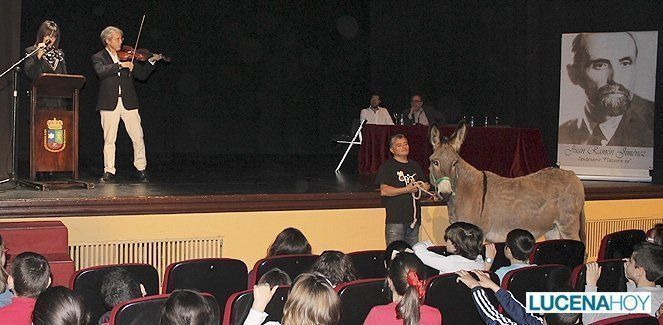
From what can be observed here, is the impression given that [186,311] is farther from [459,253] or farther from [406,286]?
[459,253]

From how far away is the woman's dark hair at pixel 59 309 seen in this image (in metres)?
2.93

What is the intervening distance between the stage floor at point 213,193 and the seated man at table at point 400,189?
984 millimetres

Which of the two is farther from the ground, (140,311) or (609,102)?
(609,102)

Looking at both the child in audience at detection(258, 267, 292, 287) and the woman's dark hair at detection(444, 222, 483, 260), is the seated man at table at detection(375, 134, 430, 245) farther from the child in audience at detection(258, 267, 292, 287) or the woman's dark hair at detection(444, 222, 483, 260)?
the child in audience at detection(258, 267, 292, 287)

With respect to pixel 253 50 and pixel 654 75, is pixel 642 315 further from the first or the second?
pixel 253 50

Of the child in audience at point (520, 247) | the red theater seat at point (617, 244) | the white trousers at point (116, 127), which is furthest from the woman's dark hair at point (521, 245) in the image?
the white trousers at point (116, 127)

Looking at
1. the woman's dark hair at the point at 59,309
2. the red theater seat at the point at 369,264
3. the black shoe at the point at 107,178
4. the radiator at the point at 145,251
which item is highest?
the black shoe at the point at 107,178

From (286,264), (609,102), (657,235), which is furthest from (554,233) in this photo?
(609,102)

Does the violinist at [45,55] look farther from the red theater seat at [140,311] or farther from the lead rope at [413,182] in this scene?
the red theater seat at [140,311]

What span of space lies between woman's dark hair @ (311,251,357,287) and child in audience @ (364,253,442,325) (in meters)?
0.51

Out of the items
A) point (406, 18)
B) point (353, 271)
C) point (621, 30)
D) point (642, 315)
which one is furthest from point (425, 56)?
point (642, 315)

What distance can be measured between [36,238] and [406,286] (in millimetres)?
3216

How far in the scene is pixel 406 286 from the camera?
3432mm

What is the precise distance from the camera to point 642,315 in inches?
120
